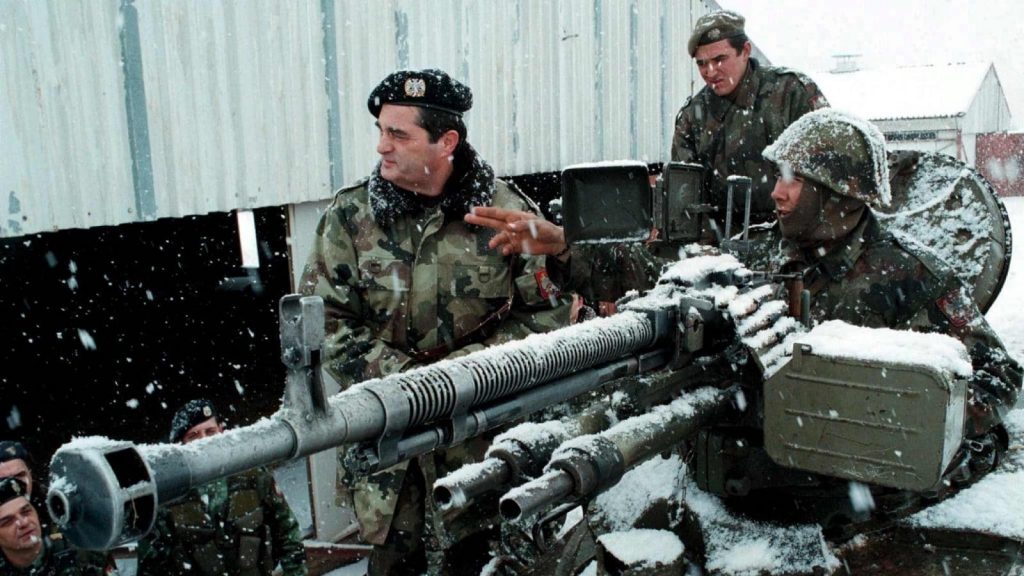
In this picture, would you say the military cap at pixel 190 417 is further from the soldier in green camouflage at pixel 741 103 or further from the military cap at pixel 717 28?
the military cap at pixel 717 28

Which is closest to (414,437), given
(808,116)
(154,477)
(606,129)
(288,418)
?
(288,418)

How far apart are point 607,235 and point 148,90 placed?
3.33m

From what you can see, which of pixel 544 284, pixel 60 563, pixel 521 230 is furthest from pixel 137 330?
pixel 521 230

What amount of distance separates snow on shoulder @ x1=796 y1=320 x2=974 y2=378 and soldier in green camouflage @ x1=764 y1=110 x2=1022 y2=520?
3.26 ft

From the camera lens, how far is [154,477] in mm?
1525

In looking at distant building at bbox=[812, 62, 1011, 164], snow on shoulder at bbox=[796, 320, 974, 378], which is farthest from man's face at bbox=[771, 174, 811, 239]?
distant building at bbox=[812, 62, 1011, 164]

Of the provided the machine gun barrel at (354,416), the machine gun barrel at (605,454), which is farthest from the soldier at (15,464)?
the machine gun barrel at (605,454)

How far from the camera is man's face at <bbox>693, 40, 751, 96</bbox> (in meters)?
5.19

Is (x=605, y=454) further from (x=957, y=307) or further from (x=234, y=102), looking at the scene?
(x=234, y=102)

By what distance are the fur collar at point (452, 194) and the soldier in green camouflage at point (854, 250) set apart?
1.21m

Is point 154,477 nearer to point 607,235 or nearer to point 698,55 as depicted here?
point 607,235

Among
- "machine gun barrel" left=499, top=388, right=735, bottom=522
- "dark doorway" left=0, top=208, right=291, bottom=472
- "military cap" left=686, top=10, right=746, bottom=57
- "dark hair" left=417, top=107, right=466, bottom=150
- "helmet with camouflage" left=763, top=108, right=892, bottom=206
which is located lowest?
"dark doorway" left=0, top=208, right=291, bottom=472

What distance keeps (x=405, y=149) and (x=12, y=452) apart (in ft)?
7.27

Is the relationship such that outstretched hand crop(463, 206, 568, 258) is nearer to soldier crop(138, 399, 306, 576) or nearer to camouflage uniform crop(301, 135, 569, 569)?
camouflage uniform crop(301, 135, 569, 569)
